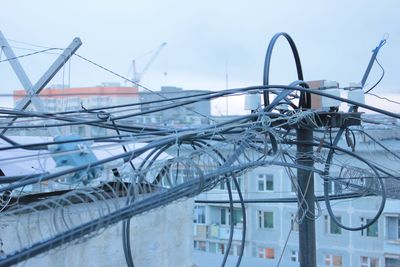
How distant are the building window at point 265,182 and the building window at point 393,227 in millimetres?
3499

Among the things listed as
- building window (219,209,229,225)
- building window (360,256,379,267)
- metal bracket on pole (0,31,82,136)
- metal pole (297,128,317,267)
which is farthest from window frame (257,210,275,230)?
metal pole (297,128,317,267)

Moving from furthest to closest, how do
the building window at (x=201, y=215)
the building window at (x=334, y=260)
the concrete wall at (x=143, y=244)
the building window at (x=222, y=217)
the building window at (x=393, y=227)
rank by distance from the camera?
the building window at (x=201, y=215) < the building window at (x=222, y=217) < the building window at (x=334, y=260) < the building window at (x=393, y=227) < the concrete wall at (x=143, y=244)

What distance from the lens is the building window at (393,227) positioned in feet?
44.3

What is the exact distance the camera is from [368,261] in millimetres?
14172

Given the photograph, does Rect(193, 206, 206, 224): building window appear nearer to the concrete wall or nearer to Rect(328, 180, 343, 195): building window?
the concrete wall

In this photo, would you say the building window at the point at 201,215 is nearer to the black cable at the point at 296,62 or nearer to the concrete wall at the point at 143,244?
the concrete wall at the point at 143,244

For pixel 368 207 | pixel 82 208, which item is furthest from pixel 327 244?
pixel 82 208

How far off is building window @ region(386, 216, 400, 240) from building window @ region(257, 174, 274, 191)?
3.50 metres

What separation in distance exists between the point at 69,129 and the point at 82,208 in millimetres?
2007

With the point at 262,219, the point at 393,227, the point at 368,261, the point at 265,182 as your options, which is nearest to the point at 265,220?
the point at 262,219

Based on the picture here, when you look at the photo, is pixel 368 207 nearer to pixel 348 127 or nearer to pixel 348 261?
pixel 348 261

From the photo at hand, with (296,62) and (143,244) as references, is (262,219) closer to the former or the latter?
(143,244)

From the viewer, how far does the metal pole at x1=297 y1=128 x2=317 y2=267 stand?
295 centimetres

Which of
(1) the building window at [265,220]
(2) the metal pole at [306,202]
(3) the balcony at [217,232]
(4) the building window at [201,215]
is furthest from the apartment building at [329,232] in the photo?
(2) the metal pole at [306,202]
